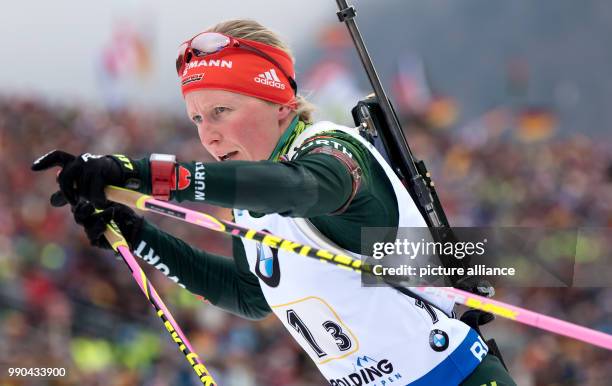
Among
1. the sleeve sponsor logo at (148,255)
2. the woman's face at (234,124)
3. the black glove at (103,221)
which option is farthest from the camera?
the sleeve sponsor logo at (148,255)

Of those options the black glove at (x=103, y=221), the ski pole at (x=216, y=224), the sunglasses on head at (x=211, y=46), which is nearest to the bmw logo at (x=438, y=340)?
the ski pole at (x=216, y=224)

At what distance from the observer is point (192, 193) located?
1.81 metres

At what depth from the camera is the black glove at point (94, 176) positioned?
5.73 ft

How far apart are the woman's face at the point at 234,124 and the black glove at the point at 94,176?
1.77ft

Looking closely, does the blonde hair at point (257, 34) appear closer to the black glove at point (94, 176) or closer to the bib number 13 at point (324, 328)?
the bib number 13 at point (324, 328)

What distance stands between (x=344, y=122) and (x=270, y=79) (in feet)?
5.09

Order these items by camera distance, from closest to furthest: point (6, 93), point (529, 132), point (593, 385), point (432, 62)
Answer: point (593, 385) < point (6, 93) < point (529, 132) < point (432, 62)

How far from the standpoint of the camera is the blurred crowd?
5.97m

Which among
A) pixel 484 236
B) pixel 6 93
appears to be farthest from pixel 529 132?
pixel 484 236

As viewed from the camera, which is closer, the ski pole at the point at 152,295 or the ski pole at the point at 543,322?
the ski pole at the point at 543,322

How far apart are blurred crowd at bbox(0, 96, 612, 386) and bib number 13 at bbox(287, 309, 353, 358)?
3.20 meters

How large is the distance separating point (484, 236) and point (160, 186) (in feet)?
3.70

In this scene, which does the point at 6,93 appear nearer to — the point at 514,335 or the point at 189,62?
the point at 514,335

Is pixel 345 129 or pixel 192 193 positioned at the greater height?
pixel 345 129
